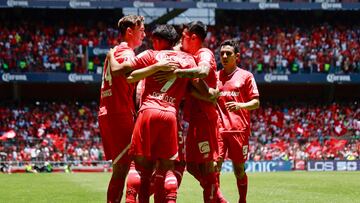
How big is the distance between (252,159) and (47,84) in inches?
626

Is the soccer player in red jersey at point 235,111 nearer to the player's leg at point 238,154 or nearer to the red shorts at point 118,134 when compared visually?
the player's leg at point 238,154

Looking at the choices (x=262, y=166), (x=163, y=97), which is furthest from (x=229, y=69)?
(x=262, y=166)

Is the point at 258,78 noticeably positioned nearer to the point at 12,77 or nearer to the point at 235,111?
the point at 12,77

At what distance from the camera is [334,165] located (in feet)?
119

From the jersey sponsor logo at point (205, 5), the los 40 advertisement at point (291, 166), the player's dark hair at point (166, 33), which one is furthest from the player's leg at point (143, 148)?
the jersey sponsor logo at point (205, 5)

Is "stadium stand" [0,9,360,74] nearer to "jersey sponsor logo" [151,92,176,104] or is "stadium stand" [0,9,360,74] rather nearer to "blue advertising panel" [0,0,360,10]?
"blue advertising panel" [0,0,360,10]

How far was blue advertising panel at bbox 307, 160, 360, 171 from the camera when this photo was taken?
35.9m

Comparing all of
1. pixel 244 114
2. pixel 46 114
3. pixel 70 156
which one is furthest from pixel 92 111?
pixel 244 114

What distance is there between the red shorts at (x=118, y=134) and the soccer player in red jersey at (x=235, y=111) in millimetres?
2444

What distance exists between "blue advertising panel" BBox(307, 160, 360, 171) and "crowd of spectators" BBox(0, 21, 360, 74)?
8921mm

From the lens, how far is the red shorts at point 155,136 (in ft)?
27.1

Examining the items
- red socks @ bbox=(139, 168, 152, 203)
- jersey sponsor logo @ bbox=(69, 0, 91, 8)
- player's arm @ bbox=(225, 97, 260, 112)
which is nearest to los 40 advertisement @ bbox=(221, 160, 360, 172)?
jersey sponsor logo @ bbox=(69, 0, 91, 8)

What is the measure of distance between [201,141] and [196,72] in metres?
1.27

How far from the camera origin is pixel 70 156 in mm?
35156
